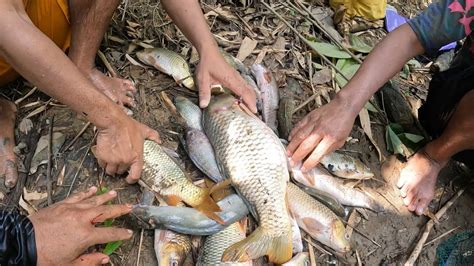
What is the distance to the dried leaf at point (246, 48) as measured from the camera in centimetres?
343

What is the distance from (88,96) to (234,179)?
0.73 meters

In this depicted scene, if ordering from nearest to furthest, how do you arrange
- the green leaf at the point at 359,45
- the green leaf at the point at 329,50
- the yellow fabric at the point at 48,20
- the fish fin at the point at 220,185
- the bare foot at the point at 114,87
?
the fish fin at the point at 220,185
the yellow fabric at the point at 48,20
the bare foot at the point at 114,87
the green leaf at the point at 329,50
the green leaf at the point at 359,45

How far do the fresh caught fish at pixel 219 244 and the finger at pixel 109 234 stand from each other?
1.09ft

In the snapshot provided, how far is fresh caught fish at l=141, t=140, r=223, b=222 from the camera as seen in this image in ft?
8.23

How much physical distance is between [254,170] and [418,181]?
1.02 meters

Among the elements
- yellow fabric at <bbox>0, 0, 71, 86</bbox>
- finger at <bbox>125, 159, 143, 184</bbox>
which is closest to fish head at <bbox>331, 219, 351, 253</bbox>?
finger at <bbox>125, 159, 143, 184</bbox>

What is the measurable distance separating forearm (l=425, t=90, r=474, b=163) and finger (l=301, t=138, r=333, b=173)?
674 millimetres

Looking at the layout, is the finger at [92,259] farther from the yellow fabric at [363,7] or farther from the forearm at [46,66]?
the yellow fabric at [363,7]

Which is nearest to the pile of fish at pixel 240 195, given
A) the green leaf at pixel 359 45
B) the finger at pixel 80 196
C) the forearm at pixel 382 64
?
the finger at pixel 80 196

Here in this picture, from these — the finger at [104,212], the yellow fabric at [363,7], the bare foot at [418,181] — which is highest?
the yellow fabric at [363,7]

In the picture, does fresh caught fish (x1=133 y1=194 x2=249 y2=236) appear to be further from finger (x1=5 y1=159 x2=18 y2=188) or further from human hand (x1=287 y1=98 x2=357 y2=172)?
finger (x1=5 y1=159 x2=18 y2=188)

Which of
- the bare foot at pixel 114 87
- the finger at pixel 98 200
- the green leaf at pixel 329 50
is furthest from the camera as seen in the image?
the green leaf at pixel 329 50

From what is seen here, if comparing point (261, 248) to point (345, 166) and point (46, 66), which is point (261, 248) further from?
point (46, 66)

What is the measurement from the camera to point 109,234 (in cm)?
227
